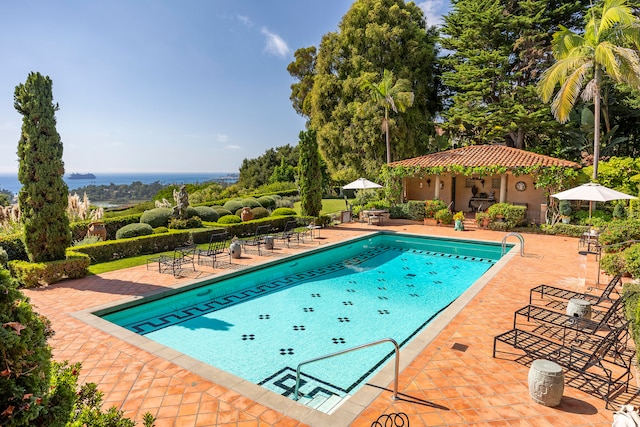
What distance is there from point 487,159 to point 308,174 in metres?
11.2

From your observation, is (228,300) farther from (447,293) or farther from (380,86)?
(380,86)

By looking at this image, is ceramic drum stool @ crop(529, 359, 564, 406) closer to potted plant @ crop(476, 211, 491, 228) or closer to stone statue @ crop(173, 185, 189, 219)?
stone statue @ crop(173, 185, 189, 219)

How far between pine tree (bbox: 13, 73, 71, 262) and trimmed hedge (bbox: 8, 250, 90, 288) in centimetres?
43

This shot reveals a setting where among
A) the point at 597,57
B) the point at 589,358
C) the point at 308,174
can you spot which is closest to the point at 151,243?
the point at 308,174

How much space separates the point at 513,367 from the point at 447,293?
543cm

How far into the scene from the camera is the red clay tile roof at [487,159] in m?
20.4

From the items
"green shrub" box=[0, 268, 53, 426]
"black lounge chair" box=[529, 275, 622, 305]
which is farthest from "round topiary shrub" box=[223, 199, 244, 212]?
"green shrub" box=[0, 268, 53, 426]

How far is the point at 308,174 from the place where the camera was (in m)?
21.2

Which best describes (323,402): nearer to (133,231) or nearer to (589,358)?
(589,358)

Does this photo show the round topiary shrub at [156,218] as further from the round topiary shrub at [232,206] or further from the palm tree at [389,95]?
the palm tree at [389,95]

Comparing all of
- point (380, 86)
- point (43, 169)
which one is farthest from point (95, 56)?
point (380, 86)

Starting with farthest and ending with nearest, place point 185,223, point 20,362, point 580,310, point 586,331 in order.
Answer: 1. point 185,223
2. point 580,310
3. point 586,331
4. point 20,362

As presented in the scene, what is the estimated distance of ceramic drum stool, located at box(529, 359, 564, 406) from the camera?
4672mm

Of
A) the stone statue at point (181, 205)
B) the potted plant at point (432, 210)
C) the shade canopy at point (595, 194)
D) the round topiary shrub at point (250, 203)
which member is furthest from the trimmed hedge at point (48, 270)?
the potted plant at point (432, 210)
